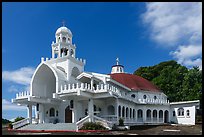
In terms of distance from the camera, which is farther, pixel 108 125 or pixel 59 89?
pixel 59 89

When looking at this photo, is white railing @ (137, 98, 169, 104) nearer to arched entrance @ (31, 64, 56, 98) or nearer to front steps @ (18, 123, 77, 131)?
arched entrance @ (31, 64, 56, 98)

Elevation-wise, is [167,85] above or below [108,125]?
above

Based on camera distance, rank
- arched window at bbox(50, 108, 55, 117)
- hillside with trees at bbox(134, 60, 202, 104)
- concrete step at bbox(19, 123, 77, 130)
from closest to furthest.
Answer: concrete step at bbox(19, 123, 77, 130) < arched window at bbox(50, 108, 55, 117) < hillside with trees at bbox(134, 60, 202, 104)

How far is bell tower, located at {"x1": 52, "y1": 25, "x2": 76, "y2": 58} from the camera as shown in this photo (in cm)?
3098

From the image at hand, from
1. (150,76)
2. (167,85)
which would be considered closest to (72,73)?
(167,85)

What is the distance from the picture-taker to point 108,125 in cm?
2297

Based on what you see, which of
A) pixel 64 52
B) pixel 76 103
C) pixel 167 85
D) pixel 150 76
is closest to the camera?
pixel 76 103

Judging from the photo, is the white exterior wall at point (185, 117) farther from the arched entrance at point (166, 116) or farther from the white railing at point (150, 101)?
the white railing at point (150, 101)

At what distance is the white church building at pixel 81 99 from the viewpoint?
2453 centimetres

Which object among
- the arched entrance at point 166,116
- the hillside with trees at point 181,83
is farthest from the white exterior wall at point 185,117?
the hillside with trees at point 181,83

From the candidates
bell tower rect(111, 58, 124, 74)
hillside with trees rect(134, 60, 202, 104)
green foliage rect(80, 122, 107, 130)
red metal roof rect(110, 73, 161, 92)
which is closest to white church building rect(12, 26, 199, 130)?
red metal roof rect(110, 73, 161, 92)

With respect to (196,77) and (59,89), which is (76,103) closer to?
(59,89)

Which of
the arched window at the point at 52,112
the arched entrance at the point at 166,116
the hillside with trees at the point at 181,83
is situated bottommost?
the arched entrance at the point at 166,116

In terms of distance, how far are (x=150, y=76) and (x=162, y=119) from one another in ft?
45.9
